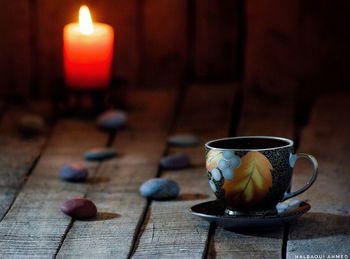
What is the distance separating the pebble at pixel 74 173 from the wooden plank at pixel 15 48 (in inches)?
26.8

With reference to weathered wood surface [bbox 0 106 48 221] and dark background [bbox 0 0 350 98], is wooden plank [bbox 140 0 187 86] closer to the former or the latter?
dark background [bbox 0 0 350 98]

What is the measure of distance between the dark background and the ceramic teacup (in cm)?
88

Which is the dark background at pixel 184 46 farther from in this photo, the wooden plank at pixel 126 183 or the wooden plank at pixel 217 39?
the wooden plank at pixel 126 183

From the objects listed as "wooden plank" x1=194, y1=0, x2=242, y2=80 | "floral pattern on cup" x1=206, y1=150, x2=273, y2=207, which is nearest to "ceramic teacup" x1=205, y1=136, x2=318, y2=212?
"floral pattern on cup" x1=206, y1=150, x2=273, y2=207

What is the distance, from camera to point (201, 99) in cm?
219

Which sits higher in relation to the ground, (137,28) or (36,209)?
(137,28)

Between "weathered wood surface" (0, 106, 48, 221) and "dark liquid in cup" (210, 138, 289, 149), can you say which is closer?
"dark liquid in cup" (210, 138, 289, 149)

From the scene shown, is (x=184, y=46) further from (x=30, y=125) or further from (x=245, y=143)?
(x=245, y=143)

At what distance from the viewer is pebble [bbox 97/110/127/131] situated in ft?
6.59

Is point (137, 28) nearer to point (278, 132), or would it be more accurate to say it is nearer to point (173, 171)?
point (278, 132)

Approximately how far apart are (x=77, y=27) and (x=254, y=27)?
0.45 m

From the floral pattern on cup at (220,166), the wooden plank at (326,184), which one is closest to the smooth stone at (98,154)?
the wooden plank at (326,184)

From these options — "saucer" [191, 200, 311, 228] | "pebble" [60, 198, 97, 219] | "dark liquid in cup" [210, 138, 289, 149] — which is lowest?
"pebble" [60, 198, 97, 219]

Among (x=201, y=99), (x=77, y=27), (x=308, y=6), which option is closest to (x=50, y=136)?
(x=77, y=27)
